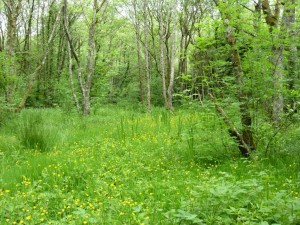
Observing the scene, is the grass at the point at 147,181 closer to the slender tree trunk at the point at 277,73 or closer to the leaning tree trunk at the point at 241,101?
the leaning tree trunk at the point at 241,101

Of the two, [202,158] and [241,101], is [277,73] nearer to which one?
[241,101]

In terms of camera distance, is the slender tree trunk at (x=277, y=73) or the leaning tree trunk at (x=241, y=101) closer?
the slender tree trunk at (x=277, y=73)

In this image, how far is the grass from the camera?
2.90 m

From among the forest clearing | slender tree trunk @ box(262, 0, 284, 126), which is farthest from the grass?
slender tree trunk @ box(262, 0, 284, 126)

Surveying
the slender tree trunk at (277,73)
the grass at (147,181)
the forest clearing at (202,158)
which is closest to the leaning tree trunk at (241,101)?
the forest clearing at (202,158)

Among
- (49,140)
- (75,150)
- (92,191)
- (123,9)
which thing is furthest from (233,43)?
(123,9)

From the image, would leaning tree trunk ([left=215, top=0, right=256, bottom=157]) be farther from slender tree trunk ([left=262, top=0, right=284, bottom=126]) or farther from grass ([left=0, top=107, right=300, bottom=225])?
slender tree trunk ([left=262, top=0, right=284, bottom=126])

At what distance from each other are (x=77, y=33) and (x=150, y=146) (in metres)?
21.6

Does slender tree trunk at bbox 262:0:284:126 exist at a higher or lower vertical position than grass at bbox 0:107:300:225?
higher

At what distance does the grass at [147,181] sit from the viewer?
2904 millimetres

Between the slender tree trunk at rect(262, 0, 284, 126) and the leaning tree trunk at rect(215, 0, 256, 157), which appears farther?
the leaning tree trunk at rect(215, 0, 256, 157)

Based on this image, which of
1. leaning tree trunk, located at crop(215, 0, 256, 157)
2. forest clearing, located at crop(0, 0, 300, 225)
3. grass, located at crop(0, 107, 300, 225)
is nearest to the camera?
grass, located at crop(0, 107, 300, 225)

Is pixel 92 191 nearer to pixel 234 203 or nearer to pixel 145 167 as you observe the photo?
pixel 145 167

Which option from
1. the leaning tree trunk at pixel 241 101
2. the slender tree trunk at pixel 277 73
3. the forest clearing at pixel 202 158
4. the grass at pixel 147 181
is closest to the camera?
the grass at pixel 147 181
